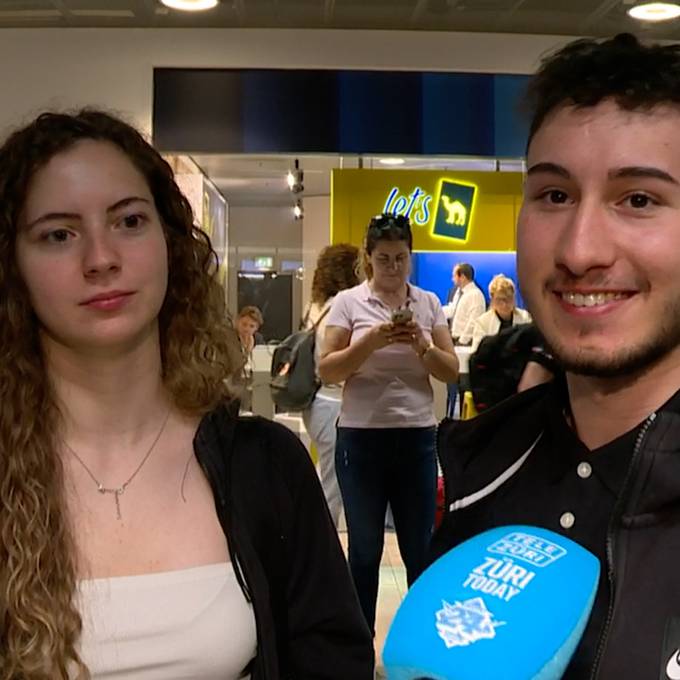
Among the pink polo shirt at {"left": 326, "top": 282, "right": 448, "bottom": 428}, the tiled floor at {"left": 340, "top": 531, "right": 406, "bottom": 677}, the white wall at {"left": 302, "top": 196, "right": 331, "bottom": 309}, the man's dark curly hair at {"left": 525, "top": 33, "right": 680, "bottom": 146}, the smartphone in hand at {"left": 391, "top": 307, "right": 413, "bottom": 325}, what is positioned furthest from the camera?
the white wall at {"left": 302, "top": 196, "right": 331, "bottom": 309}

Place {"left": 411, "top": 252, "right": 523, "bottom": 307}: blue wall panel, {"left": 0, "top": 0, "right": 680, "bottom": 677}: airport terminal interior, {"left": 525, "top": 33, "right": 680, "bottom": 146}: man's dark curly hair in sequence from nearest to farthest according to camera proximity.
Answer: {"left": 525, "top": 33, "right": 680, "bottom": 146}: man's dark curly hair, {"left": 0, "top": 0, "right": 680, "bottom": 677}: airport terminal interior, {"left": 411, "top": 252, "right": 523, "bottom": 307}: blue wall panel

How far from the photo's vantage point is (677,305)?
89cm

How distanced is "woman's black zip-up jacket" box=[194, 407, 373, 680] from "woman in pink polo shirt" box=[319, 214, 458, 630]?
1.47m

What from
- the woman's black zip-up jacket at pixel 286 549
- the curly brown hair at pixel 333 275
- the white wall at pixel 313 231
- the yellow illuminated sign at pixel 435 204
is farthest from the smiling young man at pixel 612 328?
the white wall at pixel 313 231

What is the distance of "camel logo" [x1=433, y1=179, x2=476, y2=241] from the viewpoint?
5934 millimetres

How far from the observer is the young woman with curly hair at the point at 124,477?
47.6 inches

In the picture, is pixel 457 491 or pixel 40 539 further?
pixel 40 539

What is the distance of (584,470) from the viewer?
3.18 ft

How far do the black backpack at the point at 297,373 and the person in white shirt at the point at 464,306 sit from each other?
11.7 feet

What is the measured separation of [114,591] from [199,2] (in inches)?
123

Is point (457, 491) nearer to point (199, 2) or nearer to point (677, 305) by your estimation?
point (677, 305)

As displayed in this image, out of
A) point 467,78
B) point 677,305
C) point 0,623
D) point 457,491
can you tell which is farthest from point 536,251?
point 467,78

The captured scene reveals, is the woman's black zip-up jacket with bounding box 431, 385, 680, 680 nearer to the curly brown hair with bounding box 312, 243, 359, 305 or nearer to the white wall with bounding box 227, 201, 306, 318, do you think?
the curly brown hair with bounding box 312, 243, 359, 305

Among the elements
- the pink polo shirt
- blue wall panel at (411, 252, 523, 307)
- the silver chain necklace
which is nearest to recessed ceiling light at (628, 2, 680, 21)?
the pink polo shirt
